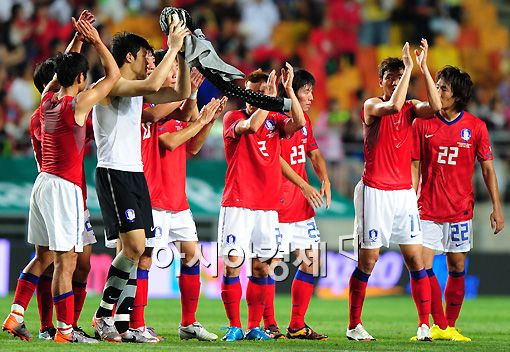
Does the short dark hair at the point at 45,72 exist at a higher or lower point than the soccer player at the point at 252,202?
higher

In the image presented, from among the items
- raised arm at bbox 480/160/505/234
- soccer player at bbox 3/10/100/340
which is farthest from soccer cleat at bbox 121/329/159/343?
raised arm at bbox 480/160/505/234

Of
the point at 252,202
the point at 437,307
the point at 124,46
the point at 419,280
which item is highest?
the point at 124,46

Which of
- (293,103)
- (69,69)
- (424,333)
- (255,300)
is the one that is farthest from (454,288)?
(69,69)

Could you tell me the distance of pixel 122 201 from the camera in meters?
7.84

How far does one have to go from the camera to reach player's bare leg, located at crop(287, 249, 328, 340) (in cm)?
921

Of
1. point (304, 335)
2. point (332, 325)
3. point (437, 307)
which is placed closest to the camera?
point (304, 335)

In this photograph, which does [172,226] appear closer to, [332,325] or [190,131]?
[190,131]

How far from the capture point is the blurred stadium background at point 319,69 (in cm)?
1532

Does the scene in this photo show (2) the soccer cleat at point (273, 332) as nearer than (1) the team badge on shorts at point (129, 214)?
No

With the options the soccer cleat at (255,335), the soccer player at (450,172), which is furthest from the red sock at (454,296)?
the soccer cleat at (255,335)

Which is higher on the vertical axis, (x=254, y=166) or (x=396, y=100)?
(x=396, y=100)

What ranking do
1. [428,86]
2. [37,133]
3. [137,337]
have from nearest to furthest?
[137,337] → [37,133] → [428,86]

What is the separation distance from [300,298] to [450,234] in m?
1.53

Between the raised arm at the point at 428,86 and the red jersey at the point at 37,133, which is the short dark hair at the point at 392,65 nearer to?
the raised arm at the point at 428,86
